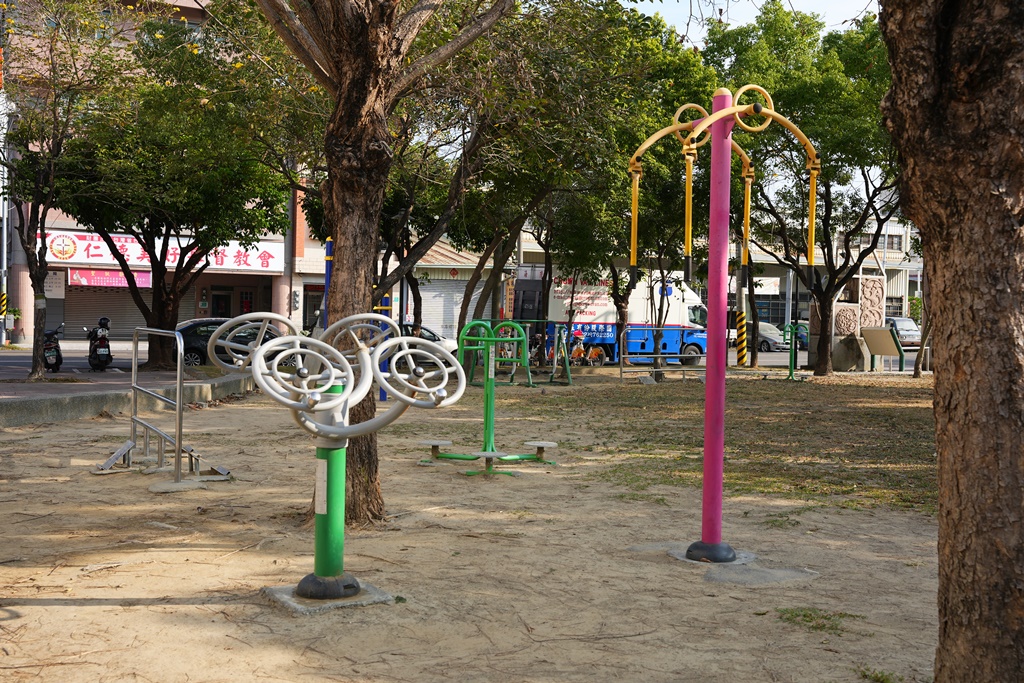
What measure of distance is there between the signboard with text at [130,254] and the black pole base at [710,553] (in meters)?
29.6

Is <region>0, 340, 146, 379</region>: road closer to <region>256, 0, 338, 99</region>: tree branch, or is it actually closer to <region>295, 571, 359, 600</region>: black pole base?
<region>256, 0, 338, 99</region>: tree branch

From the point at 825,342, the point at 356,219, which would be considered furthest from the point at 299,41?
the point at 825,342

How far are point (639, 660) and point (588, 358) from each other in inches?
961

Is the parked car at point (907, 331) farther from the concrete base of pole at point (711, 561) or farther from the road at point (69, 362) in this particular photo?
the concrete base of pole at point (711, 561)

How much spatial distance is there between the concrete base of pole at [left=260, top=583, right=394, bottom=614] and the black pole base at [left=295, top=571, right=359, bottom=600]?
19mm

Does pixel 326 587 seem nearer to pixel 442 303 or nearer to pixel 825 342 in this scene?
pixel 825 342

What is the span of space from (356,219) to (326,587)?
2.40 metres

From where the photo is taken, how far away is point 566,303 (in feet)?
90.9

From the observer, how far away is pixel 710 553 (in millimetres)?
5492

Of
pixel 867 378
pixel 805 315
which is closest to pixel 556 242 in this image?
pixel 867 378

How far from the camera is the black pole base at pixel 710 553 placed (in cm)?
547

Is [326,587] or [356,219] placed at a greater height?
[356,219]

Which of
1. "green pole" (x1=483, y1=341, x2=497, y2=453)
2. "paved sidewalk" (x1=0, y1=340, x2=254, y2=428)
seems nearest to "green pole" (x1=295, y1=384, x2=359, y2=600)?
"green pole" (x1=483, y1=341, x2=497, y2=453)

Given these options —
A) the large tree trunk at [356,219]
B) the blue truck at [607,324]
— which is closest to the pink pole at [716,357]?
the large tree trunk at [356,219]
